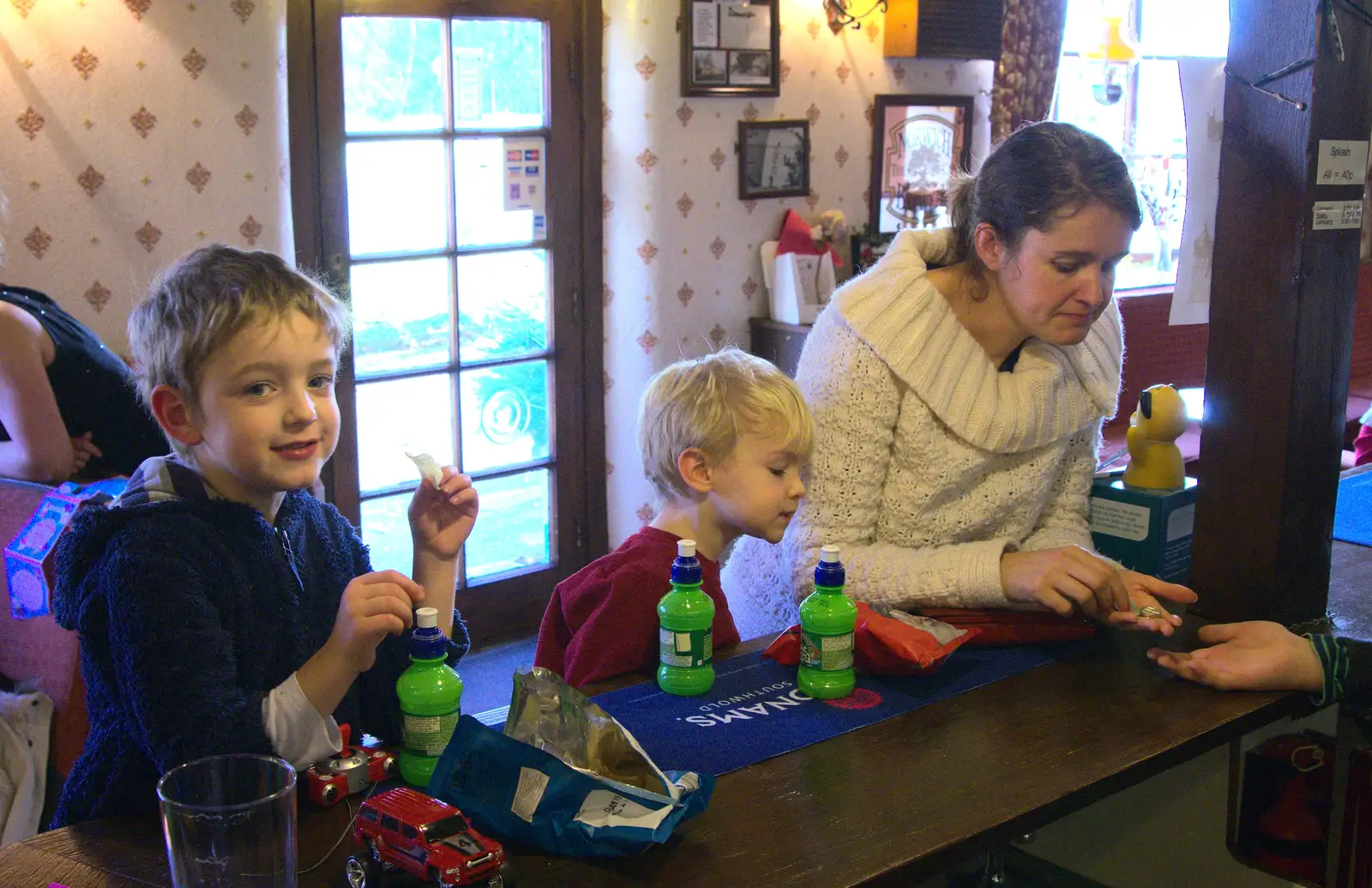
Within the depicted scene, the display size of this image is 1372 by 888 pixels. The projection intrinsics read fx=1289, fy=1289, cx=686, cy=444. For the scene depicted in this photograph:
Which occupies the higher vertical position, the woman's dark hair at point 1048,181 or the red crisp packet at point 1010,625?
the woman's dark hair at point 1048,181

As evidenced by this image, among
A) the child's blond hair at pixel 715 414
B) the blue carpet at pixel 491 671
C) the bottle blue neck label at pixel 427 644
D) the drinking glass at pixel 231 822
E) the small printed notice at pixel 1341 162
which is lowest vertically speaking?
the blue carpet at pixel 491 671

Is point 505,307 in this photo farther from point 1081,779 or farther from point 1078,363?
point 1081,779

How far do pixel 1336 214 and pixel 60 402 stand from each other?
7.87ft

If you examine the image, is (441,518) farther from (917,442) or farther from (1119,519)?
(1119,519)

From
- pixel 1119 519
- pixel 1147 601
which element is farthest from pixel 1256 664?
pixel 1119 519

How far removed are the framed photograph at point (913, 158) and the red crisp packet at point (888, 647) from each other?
10.4ft

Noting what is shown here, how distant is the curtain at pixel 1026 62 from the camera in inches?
188

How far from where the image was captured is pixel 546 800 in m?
1.18

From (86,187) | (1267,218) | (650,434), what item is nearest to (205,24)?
(86,187)

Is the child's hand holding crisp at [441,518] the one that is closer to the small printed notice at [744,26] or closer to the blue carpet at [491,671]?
the blue carpet at [491,671]

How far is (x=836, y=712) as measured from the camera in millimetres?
1516

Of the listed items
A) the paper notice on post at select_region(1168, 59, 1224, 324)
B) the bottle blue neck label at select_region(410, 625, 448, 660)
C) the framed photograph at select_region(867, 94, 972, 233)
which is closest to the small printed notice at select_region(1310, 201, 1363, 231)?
the paper notice on post at select_region(1168, 59, 1224, 324)

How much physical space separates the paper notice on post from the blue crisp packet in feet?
3.73

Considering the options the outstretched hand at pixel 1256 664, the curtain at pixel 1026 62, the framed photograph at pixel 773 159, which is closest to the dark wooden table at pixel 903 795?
the outstretched hand at pixel 1256 664
